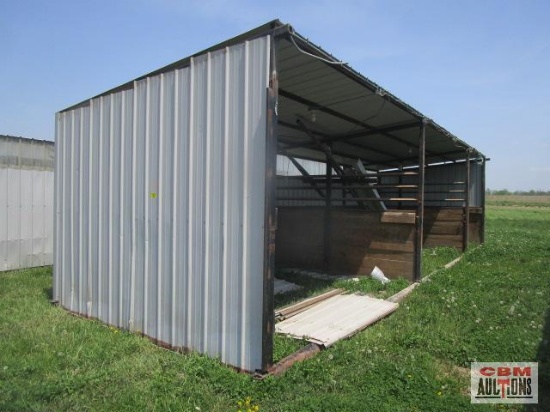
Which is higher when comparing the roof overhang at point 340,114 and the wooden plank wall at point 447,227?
the roof overhang at point 340,114

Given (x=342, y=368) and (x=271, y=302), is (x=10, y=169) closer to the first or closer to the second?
(x=271, y=302)

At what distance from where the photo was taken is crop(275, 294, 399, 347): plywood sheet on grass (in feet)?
15.3

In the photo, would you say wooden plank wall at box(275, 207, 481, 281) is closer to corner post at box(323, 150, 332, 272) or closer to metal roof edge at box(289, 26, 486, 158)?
corner post at box(323, 150, 332, 272)

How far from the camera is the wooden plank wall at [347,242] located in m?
7.95

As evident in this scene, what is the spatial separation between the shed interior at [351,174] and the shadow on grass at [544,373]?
128 inches

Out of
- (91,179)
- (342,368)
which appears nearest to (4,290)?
(91,179)

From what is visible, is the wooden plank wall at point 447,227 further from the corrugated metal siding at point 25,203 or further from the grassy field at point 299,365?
the corrugated metal siding at point 25,203

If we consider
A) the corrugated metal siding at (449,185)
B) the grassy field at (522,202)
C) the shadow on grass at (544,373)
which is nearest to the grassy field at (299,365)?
the shadow on grass at (544,373)

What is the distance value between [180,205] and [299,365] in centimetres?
225

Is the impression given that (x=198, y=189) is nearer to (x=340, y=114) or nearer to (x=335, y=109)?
(x=335, y=109)

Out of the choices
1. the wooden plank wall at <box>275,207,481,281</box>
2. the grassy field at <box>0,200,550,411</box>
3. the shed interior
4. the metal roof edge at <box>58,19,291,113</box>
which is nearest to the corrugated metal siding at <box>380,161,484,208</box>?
the shed interior

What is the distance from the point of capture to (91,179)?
18.9 ft

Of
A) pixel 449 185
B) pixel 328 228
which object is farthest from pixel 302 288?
pixel 449 185

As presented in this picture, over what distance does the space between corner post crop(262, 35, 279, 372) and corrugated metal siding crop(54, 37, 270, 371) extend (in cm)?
7
